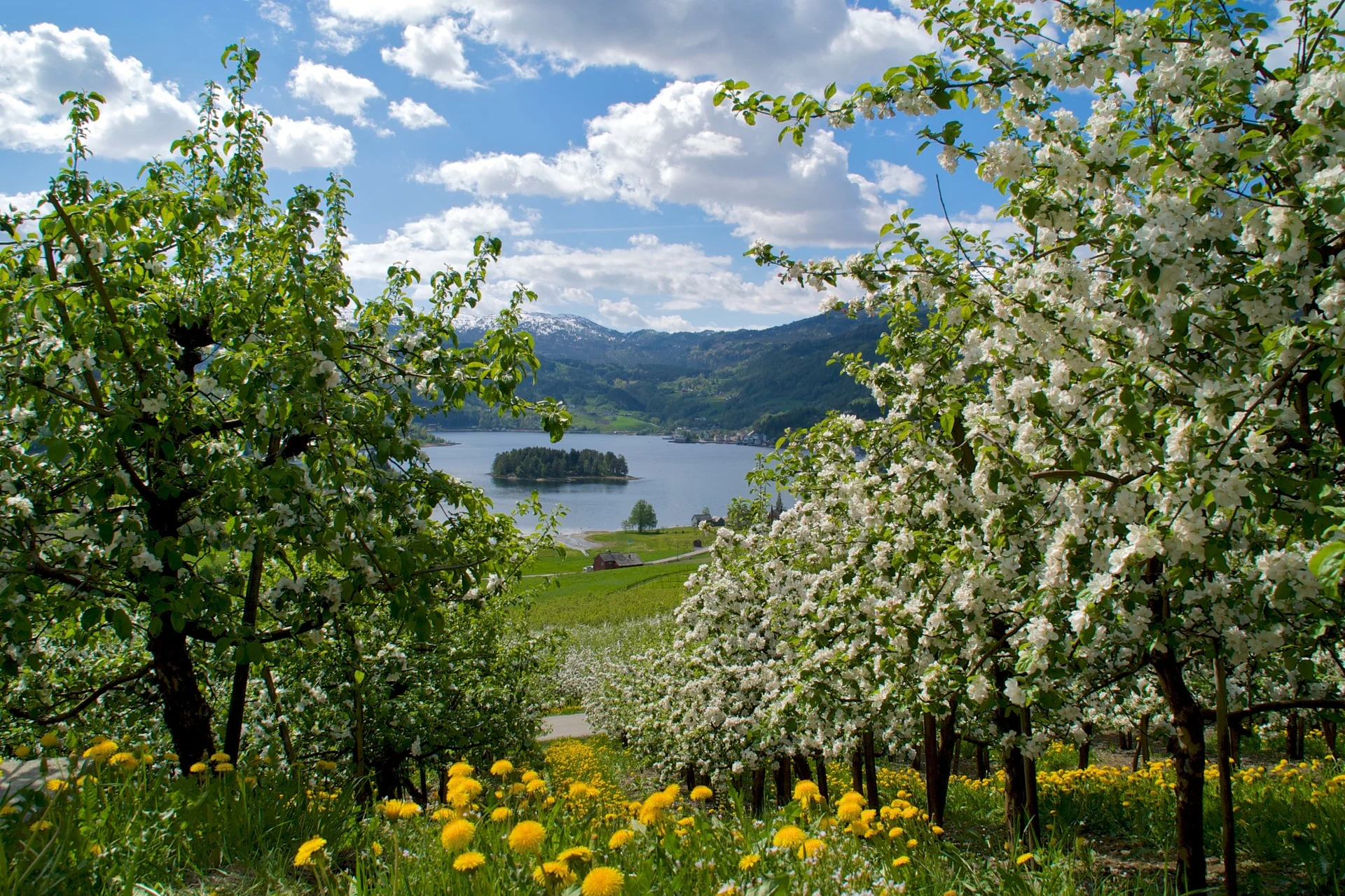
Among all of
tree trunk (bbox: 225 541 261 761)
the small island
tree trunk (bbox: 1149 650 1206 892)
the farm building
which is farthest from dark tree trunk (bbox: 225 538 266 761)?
the small island

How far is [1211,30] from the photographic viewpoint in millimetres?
4250

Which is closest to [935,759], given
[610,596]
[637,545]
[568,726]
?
[568,726]

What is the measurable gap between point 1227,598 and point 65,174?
897 cm

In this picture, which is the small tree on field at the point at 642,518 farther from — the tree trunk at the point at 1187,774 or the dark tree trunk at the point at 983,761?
the tree trunk at the point at 1187,774

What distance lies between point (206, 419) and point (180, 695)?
94.2 inches

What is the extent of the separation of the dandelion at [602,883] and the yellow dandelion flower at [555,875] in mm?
106

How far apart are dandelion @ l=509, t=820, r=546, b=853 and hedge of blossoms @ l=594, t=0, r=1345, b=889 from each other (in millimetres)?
2729

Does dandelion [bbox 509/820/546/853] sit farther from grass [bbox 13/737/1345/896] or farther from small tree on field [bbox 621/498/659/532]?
small tree on field [bbox 621/498/659/532]

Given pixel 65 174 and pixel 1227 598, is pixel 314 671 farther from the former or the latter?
pixel 1227 598

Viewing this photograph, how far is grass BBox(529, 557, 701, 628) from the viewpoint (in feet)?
186

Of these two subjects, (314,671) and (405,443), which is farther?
(314,671)

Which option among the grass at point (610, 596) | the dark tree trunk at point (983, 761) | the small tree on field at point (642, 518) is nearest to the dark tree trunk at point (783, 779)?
the dark tree trunk at point (983, 761)

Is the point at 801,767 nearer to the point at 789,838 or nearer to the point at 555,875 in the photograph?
the point at 789,838

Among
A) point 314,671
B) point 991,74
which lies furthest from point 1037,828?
point 314,671
